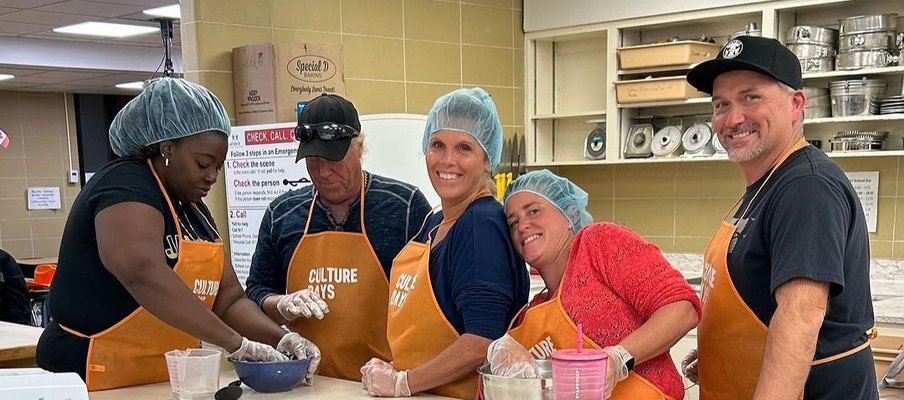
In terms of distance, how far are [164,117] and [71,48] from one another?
21.0 feet

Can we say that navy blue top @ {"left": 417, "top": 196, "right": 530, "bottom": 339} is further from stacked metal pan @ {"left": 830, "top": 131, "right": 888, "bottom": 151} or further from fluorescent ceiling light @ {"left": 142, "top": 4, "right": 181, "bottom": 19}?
fluorescent ceiling light @ {"left": 142, "top": 4, "right": 181, "bottom": 19}

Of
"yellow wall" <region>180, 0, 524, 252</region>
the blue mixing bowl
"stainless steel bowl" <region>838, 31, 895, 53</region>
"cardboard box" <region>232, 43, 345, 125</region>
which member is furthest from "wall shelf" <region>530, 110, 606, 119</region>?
the blue mixing bowl

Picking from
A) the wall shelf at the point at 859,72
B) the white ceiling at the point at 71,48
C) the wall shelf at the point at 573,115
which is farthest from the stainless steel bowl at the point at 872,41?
the white ceiling at the point at 71,48

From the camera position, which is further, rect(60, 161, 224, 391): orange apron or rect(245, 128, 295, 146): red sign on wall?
rect(245, 128, 295, 146): red sign on wall

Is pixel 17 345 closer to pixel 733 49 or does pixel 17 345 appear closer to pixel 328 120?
pixel 328 120

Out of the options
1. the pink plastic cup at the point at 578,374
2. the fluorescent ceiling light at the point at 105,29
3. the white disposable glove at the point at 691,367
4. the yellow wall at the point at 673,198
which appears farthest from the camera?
the fluorescent ceiling light at the point at 105,29

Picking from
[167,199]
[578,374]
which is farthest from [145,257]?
[578,374]

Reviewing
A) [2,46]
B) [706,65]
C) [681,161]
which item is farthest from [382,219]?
[2,46]

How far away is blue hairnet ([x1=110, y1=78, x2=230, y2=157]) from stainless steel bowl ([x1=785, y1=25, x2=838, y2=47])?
9.95ft

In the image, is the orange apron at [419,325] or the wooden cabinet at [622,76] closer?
the orange apron at [419,325]

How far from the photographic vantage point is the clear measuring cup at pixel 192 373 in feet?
5.32

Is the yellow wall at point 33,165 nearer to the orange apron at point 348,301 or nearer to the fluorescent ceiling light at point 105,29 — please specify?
the fluorescent ceiling light at point 105,29

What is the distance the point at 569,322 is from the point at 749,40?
742 millimetres

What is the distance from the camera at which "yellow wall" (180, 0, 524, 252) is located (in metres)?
3.55
